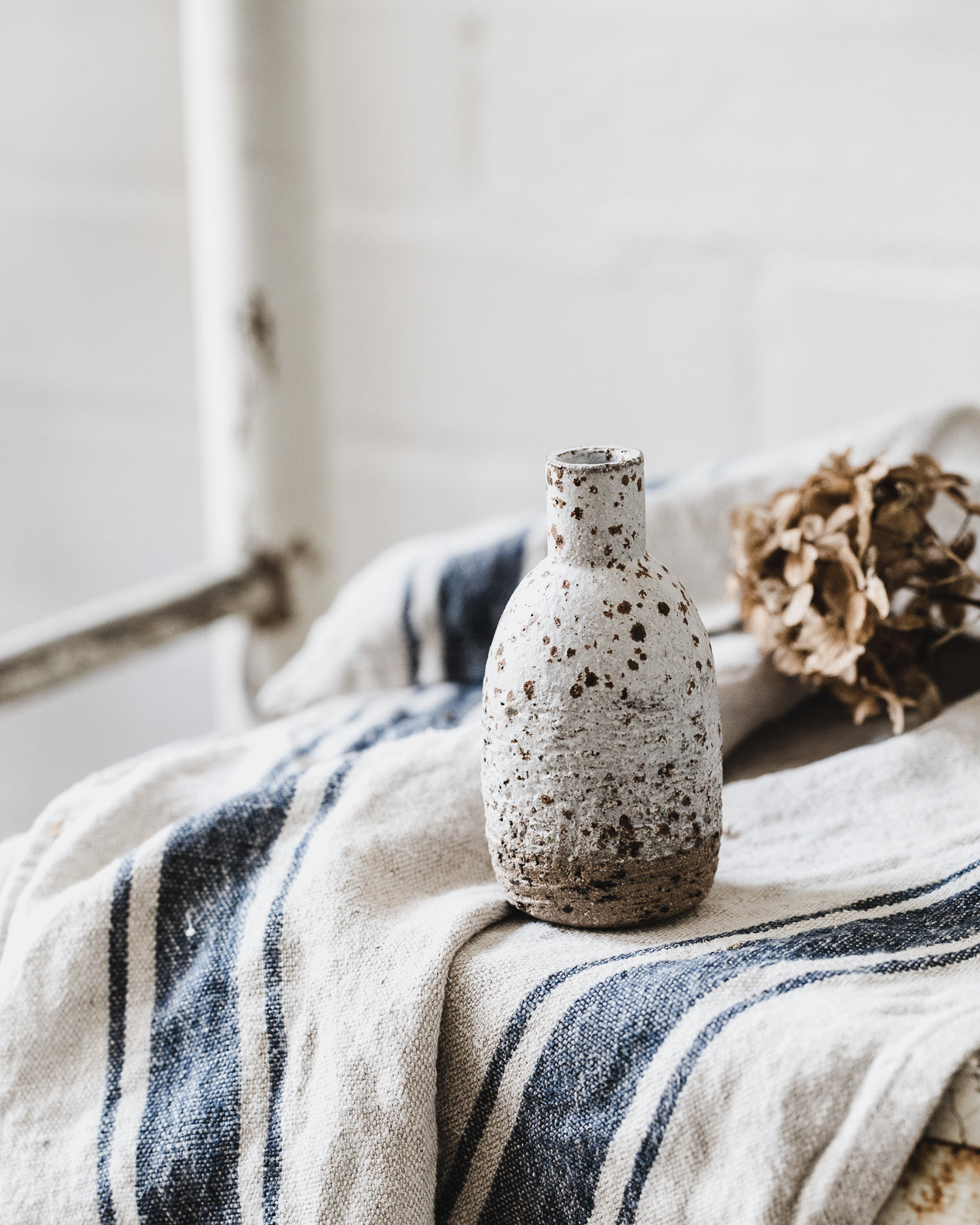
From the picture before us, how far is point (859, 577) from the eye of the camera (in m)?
0.50

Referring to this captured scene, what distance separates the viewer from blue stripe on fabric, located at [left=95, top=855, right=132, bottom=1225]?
0.40m

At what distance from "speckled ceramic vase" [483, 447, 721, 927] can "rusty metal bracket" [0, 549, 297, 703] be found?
0.43 m

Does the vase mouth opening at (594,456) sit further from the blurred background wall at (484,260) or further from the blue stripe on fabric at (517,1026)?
the blurred background wall at (484,260)

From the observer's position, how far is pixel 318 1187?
1.23ft

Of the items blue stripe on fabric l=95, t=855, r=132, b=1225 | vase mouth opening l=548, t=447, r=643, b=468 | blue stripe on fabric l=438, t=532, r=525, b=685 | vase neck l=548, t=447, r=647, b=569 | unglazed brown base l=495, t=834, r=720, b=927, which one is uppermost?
vase mouth opening l=548, t=447, r=643, b=468

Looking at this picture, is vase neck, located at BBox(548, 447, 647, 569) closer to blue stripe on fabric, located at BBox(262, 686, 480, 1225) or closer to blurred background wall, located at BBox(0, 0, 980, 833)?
blue stripe on fabric, located at BBox(262, 686, 480, 1225)

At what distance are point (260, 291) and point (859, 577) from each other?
1.71 ft

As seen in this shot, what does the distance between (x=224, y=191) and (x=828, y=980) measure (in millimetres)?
688

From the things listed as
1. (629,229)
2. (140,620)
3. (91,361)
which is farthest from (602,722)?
(91,361)

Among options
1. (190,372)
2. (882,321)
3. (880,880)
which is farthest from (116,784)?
(190,372)

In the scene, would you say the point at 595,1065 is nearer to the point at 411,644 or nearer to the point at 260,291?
the point at 411,644

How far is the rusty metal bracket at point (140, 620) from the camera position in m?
0.77

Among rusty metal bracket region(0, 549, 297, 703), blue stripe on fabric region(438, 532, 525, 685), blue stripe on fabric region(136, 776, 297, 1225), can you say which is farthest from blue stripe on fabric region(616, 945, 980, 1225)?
rusty metal bracket region(0, 549, 297, 703)

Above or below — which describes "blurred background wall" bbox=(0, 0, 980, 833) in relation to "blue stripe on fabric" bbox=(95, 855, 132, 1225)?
above
